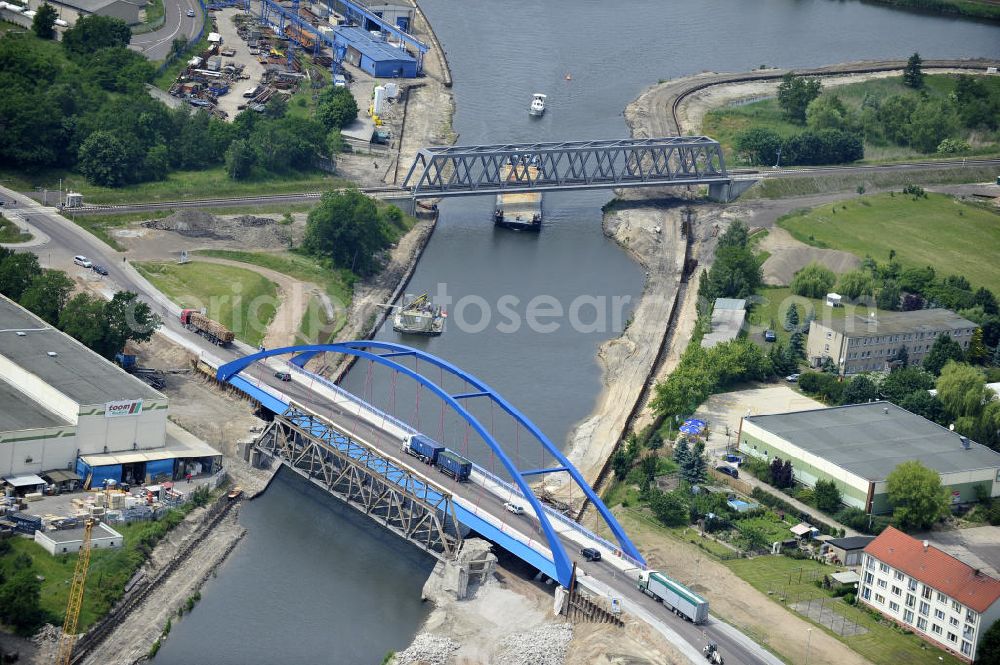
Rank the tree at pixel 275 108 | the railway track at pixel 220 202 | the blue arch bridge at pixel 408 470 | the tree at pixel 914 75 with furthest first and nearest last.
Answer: the tree at pixel 914 75 → the tree at pixel 275 108 → the railway track at pixel 220 202 → the blue arch bridge at pixel 408 470

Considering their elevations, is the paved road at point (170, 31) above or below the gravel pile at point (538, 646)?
above

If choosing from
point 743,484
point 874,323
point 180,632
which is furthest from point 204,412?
point 874,323

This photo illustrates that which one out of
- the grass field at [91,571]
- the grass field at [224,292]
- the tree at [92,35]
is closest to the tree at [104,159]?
the grass field at [224,292]

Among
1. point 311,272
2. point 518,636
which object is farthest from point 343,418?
point 311,272

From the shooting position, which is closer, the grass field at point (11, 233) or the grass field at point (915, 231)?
the grass field at point (11, 233)

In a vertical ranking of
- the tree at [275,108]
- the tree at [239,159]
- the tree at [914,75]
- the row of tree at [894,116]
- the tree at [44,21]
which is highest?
the tree at [914,75]

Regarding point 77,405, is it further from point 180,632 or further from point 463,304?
point 463,304

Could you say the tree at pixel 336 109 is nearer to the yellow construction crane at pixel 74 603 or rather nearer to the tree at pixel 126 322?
the tree at pixel 126 322
